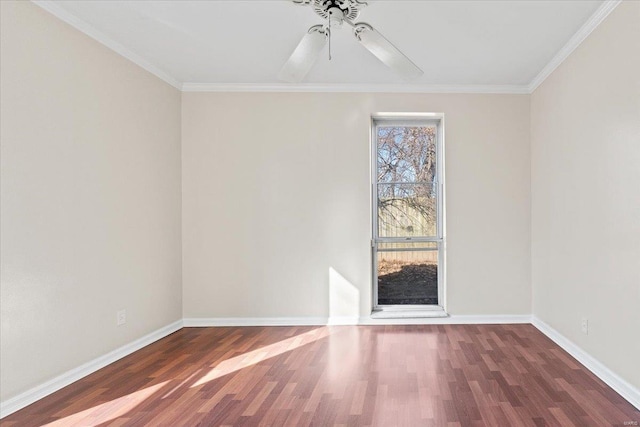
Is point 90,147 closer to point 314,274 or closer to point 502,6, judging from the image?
point 314,274

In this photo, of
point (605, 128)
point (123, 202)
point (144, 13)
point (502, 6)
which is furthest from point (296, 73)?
point (605, 128)

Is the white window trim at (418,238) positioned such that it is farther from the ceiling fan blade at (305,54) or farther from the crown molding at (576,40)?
the ceiling fan blade at (305,54)

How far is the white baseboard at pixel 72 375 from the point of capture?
2418 millimetres

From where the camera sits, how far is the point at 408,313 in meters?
4.42

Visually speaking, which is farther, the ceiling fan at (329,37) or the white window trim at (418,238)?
the white window trim at (418,238)

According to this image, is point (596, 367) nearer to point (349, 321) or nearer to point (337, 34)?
point (349, 321)

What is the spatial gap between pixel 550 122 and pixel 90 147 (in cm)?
404

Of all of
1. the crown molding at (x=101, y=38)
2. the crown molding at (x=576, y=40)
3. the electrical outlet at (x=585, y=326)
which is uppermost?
the crown molding at (x=101, y=38)

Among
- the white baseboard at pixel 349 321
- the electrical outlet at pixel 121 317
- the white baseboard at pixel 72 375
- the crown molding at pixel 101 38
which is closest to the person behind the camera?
the white baseboard at pixel 72 375

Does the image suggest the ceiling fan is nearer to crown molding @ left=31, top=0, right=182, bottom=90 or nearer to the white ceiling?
the white ceiling

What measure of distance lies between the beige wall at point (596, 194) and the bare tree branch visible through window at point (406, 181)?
1126 millimetres

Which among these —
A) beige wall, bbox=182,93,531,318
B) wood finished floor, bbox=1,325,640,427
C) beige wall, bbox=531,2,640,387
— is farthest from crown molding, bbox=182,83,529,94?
wood finished floor, bbox=1,325,640,427

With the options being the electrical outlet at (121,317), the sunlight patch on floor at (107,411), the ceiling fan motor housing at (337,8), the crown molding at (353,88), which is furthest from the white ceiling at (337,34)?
the sunlight patch on floor at (107,411)

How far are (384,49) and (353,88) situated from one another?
2093mm
